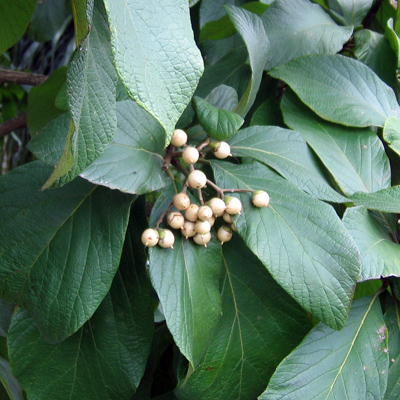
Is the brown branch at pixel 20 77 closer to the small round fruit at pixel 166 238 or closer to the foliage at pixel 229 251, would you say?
the foliage at pixel 229 251

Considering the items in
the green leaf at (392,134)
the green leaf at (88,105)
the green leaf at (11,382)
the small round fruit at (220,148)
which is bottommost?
the green leaf at (11,382)

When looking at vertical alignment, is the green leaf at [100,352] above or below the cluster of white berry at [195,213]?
below

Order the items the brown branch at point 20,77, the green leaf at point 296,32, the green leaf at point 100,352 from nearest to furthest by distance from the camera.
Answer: the green leaf at point 100,352
the green leaf at point 296,32
the brown branch at point 20,77

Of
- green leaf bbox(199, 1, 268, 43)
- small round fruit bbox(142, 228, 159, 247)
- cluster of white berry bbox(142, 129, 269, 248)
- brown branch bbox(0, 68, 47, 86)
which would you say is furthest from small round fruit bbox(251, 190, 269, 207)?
brown branch bbox(0, 68, 47, 86)

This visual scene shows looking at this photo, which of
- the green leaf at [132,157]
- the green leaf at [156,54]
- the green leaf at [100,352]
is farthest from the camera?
the green leaf at [100,352]

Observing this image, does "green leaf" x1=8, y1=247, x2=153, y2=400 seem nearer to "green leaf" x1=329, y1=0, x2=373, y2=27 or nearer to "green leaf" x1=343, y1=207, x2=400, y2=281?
"green leaf" x1=343, y1=207, x2=400, y2=281

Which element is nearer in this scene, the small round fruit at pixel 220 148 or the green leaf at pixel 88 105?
the green leaf at pixel 88 105

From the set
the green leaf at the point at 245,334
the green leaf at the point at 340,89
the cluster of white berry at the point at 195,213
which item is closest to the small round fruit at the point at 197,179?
the cluster of white berry at the point at 195,213
